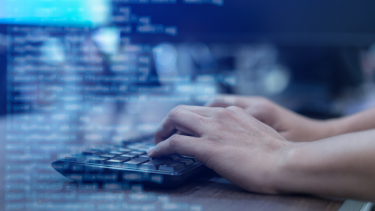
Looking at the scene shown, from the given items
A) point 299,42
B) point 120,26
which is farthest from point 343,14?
point 120,26

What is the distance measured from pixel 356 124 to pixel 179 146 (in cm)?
53

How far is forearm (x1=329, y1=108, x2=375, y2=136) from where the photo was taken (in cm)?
71

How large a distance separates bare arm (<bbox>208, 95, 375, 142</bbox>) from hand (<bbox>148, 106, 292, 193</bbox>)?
0.45ft

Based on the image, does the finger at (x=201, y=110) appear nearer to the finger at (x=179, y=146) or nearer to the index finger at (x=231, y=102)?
the finger at (x=179, y=146)

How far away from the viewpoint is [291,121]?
2.15ft

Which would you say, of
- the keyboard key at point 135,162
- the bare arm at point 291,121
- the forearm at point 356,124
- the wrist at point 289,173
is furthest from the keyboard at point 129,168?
the forearm at point 356,124

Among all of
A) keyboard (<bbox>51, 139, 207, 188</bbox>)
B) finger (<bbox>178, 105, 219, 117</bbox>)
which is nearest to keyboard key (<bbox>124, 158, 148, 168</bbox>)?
keyboard (<bbox>51, 139, 207, 188</bbox>)

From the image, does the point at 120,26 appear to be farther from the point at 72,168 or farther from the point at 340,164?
the point at 340,164

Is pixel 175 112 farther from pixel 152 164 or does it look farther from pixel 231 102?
pixel 231 102

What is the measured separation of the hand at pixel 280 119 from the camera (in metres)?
0.63

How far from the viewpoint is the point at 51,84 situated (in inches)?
23.2

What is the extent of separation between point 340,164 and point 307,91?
50.9 inches

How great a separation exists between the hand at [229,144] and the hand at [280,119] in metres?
0.17

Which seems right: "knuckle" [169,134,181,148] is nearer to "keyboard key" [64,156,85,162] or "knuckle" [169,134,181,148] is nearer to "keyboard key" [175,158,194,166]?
"keyboard key" [175,158,194,166]
